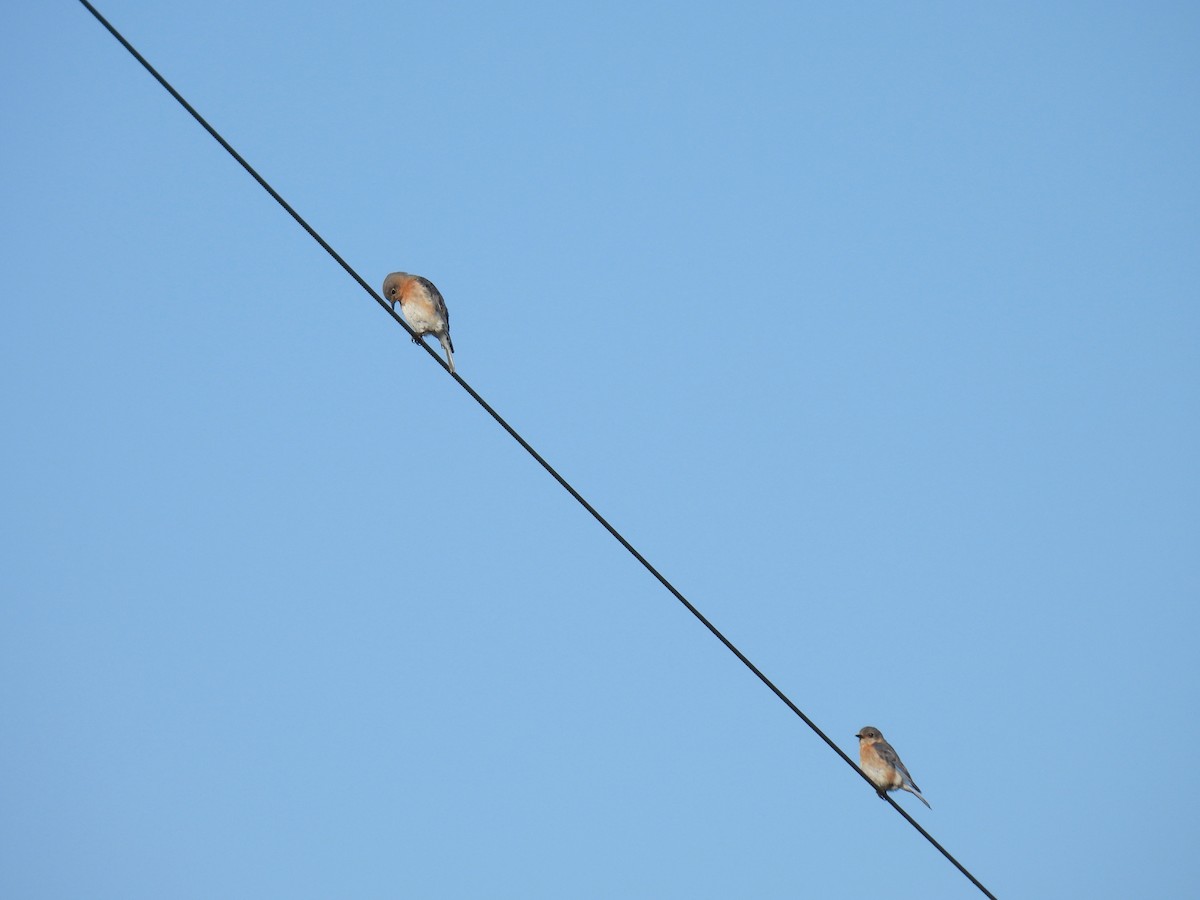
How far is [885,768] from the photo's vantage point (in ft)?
47.5

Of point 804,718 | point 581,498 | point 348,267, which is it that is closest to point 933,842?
point 804,718

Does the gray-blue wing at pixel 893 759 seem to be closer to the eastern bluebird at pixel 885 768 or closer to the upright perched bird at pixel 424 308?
the eastern bluebird at pixel 885 768

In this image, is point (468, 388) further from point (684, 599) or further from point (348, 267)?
point (684, 599)

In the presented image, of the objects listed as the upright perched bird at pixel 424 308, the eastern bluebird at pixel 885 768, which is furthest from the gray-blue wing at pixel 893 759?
the upright perched bird at pixel 424 308

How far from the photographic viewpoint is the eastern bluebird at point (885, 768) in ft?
47.4

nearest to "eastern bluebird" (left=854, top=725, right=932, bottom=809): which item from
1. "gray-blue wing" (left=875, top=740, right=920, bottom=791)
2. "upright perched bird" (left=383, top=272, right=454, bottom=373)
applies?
"gray-blue wing" (left=875, top=740, right=920, bottom=791)

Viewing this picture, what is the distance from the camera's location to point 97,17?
682 centimetres

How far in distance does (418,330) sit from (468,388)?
6.97m

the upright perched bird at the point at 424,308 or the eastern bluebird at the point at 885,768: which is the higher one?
the upright perched bird at the point at 424,308

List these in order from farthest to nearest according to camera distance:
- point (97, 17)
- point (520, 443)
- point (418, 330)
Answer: point (418, 330) → point (520, 443) → point (97, 17)

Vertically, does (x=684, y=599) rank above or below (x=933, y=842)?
above

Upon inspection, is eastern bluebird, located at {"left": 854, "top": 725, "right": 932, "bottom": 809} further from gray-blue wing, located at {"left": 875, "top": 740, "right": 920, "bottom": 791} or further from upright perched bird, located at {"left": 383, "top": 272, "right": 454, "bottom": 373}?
upright perched bird, located at {"left": 383, "top": 272, "right": 454, "bottom": 373}

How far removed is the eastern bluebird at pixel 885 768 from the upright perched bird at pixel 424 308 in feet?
20.2

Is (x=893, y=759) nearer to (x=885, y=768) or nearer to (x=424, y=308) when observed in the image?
(x=885, y=768)
